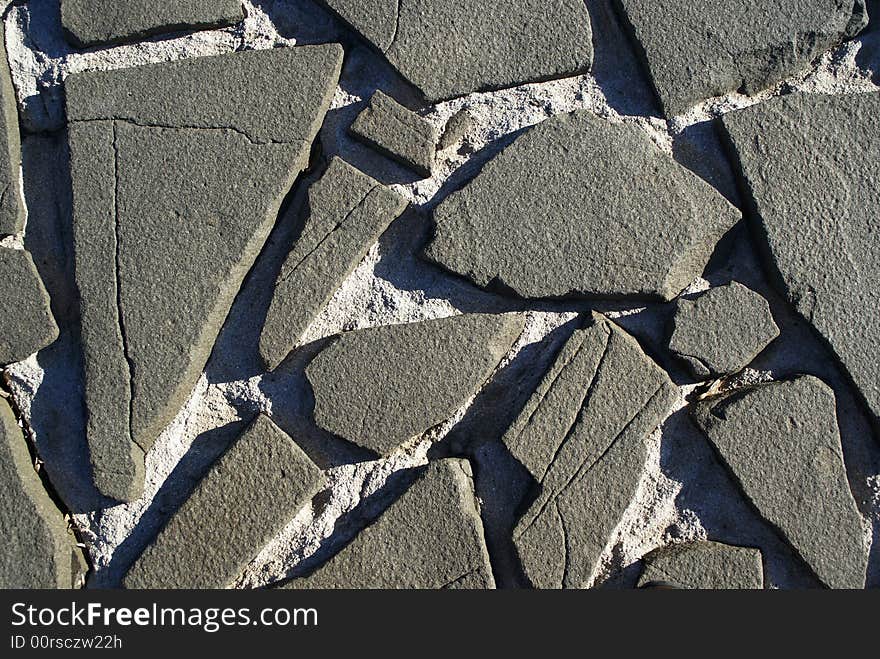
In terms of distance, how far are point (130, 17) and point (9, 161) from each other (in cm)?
26

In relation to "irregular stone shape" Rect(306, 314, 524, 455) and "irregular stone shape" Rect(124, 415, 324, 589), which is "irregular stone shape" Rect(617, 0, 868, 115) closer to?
"irregular stone shape" Rect(306, 314, 524, 455)

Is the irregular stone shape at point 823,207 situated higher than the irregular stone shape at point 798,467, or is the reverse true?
the irregular stone shape at point 823,207

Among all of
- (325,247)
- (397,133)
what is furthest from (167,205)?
(397,133)

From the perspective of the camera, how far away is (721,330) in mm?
1102

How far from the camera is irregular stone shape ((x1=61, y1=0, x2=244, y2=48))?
1154mm

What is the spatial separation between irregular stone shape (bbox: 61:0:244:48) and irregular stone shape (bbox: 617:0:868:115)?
23.3 inches

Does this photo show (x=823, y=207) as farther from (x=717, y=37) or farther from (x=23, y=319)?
(x=23, y=319)

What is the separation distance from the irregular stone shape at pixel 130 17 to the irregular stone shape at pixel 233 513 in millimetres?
576

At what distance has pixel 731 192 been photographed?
1.15m

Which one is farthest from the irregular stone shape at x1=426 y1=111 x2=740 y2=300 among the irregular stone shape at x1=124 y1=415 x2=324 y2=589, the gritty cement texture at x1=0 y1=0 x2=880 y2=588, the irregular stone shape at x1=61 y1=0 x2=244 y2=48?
the irregular stone shape at x1=61 y1=0 x2=244 y2=48

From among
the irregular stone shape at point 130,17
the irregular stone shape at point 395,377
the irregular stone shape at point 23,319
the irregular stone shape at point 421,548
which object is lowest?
the irregular stone shape at point 421,548

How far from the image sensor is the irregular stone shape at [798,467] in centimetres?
108

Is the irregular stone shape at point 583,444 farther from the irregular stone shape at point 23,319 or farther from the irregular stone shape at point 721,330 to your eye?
the irregular stone shape at point 23,319

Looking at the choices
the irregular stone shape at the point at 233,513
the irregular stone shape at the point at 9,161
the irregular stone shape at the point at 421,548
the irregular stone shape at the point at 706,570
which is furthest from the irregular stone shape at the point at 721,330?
the irregular stone shape at the point at 9,161
